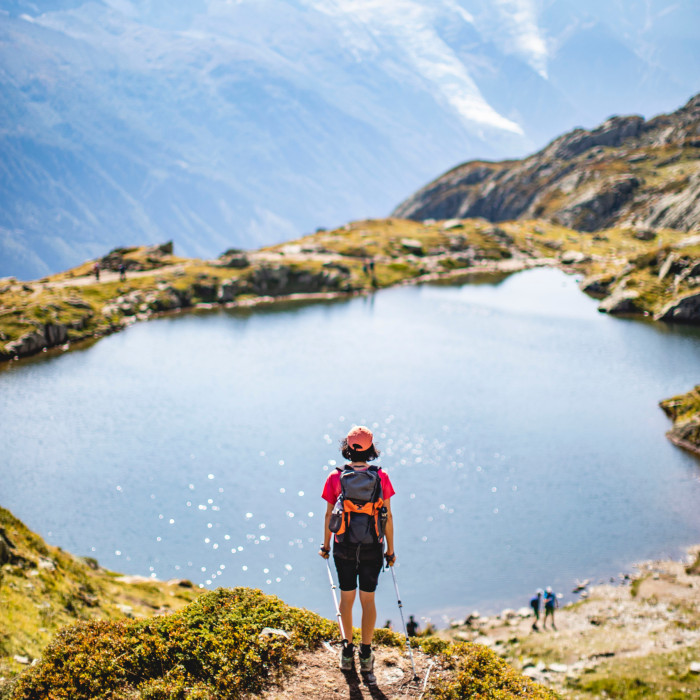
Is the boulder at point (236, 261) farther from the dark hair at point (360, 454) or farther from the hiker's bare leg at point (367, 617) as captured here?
the hiker's bare leg at point (367, 617)

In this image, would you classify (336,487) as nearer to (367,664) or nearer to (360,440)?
(360,440)

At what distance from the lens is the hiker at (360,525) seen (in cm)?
1248

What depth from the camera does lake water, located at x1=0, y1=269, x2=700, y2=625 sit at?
143 feet

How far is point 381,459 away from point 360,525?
45243 mm

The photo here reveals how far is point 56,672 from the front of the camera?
1172 centimetres

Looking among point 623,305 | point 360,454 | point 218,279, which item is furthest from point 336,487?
point 218,279

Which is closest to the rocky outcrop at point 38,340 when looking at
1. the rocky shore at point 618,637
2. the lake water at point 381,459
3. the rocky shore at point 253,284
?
the rocky shore at point 253,284

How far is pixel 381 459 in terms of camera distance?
57.1 meters

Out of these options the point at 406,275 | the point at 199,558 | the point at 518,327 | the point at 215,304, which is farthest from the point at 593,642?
the point at 406,275

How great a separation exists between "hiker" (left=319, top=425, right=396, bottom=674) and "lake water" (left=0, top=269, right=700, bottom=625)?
28.0m

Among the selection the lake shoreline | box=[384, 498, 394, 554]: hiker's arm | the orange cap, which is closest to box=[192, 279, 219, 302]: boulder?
the lake shoreline

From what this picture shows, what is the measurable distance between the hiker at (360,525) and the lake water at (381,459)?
2797cm

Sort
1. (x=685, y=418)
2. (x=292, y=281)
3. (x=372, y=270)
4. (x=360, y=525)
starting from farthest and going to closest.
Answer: (x=372, y=270), (x=292, y=281), (x=685, y=418), (x=360, y=525)

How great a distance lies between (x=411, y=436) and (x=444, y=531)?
16.9m
